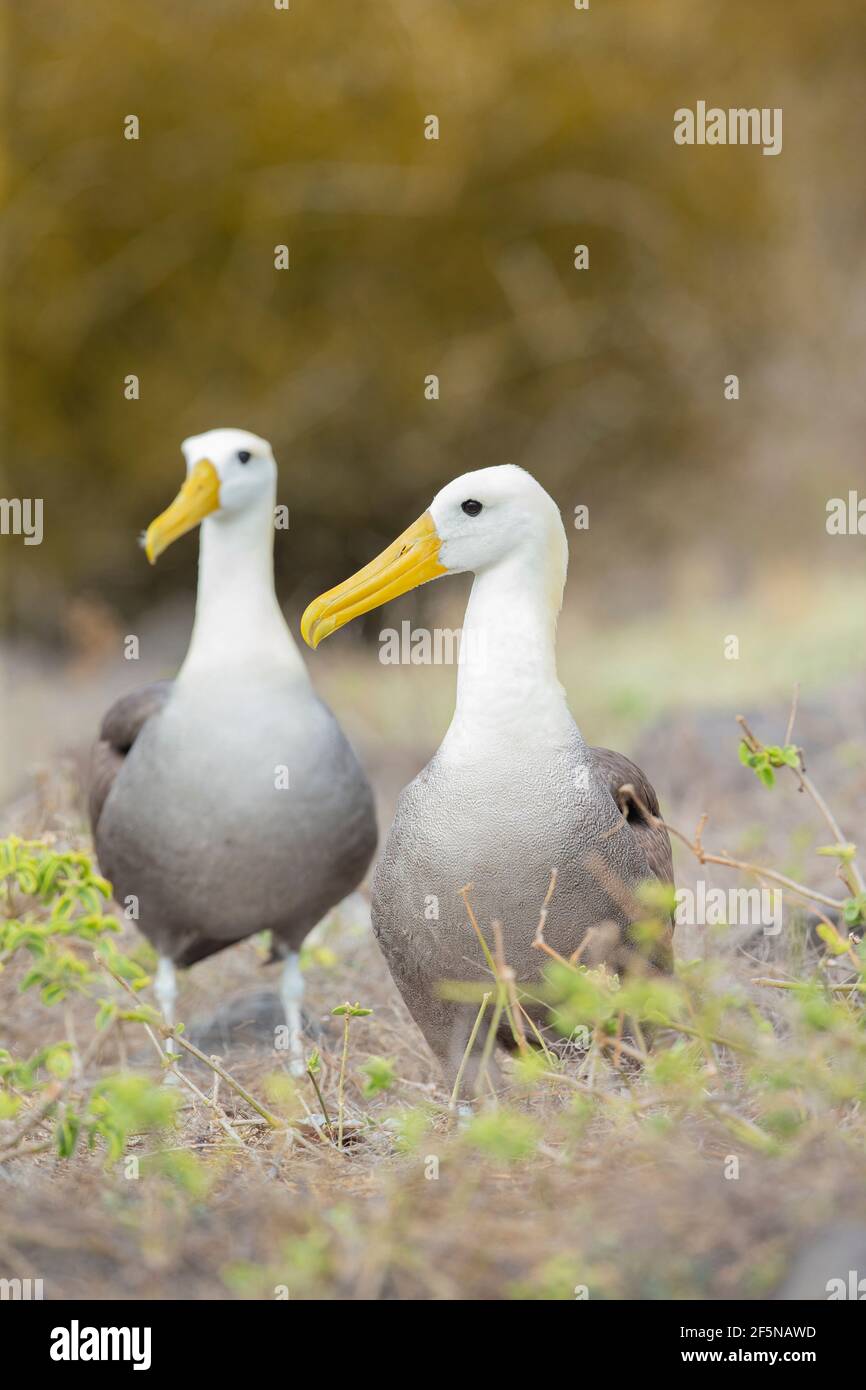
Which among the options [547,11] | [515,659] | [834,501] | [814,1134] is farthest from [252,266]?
[814,1134]

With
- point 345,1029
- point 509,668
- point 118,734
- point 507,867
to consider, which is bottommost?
point 345,1029

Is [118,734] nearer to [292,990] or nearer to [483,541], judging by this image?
[292,990]

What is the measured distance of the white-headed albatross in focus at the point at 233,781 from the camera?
180 inches

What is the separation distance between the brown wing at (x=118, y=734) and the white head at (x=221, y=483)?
0.46 m

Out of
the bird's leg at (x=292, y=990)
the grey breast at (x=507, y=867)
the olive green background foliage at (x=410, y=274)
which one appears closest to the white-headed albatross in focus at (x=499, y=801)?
the grey breast at (x=507, y=867)

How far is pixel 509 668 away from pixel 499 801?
1.00 ft

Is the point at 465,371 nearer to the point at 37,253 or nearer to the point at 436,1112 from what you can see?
the point at 37,253

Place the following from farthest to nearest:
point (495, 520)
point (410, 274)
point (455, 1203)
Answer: point (410, 274)
point (495, 520)
point (455, 1203)

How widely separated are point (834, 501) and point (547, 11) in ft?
15.3

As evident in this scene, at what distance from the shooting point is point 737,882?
5566 millimetres

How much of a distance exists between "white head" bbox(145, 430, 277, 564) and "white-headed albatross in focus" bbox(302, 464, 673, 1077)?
1132 millimetres

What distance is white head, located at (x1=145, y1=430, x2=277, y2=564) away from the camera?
15.9ft

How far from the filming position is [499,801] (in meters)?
3.54

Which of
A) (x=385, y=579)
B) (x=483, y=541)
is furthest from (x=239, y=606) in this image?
(x=483, y=541)
